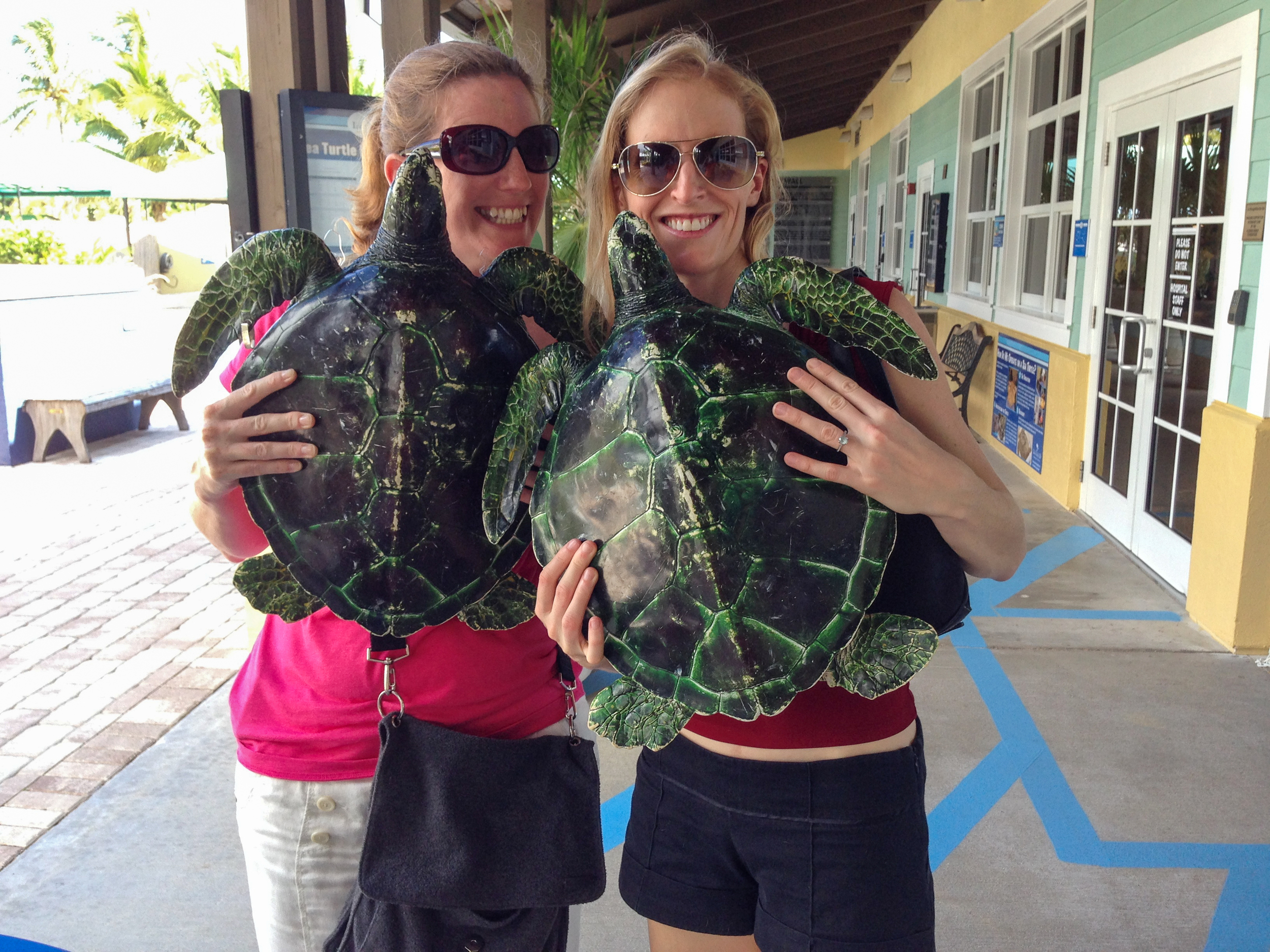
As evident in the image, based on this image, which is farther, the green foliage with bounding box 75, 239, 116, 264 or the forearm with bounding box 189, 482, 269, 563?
the green foliage with bounding box 75, 239, 116, 264

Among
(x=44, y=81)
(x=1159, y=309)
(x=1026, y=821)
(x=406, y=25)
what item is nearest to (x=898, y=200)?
(x=1159, y=309)

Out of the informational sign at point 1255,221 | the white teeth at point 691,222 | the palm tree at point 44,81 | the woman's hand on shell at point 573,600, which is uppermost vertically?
the palm tree at point 44,81

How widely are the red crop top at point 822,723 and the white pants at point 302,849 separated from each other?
22.5 inches

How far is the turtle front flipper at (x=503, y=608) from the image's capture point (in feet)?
4.54

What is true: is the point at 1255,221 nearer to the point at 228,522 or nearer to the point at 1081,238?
the point at 1081,238

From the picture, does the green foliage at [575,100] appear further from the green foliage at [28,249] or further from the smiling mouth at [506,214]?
the green foliage at [28,249]

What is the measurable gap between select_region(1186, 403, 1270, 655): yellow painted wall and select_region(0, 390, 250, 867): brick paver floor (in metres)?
3.83

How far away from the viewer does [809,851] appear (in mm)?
1269

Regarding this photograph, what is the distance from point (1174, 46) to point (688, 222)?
4.35 m

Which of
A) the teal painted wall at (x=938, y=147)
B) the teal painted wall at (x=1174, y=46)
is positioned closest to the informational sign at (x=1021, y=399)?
the teal painted wall at (x=1174, y=46)

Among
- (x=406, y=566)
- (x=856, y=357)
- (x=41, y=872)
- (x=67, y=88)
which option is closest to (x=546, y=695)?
(x=406, y=566)

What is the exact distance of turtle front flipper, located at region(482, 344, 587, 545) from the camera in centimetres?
126

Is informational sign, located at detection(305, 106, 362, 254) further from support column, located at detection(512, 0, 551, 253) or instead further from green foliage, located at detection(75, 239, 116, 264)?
green foliage, located at detection(75, 239, 116, 264)

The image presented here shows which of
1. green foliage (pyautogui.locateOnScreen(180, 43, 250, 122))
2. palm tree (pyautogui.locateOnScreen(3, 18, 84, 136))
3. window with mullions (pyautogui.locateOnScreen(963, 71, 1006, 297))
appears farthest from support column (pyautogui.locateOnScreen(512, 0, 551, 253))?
palm tree (pyautogui.locateOnScreen(3, 18, 84, 136))
